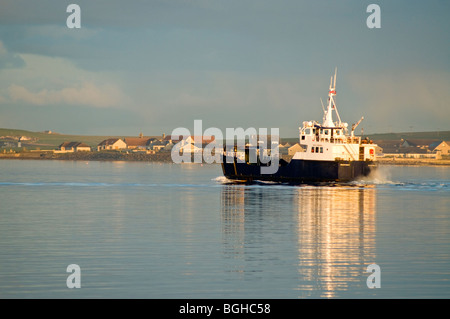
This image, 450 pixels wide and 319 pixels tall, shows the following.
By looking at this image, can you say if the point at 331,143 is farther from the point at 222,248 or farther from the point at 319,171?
the point at 222,248

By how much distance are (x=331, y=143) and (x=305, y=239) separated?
37236 mm

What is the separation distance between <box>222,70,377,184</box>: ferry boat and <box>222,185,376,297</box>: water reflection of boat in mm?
15610

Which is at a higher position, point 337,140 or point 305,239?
point 337,140

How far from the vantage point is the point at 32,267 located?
19219 millimetres

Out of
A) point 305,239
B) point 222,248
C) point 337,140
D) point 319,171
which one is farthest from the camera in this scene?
point 337,140

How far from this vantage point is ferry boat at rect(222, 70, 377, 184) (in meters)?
61.1

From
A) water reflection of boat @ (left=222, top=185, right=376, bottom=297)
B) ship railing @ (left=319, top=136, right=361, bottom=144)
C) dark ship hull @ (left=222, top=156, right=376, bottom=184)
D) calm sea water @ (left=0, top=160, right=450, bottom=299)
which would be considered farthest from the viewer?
ship railing @ (left=319, top=136, right=361, bottom=144)

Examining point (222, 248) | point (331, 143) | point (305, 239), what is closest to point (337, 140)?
point (331, 143)

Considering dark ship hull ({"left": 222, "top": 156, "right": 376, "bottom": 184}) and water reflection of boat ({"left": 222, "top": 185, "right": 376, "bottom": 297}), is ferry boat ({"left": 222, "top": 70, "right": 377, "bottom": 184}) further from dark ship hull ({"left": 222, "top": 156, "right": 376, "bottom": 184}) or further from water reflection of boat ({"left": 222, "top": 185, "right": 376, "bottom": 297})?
water reflection of boat ({"left": 222, "top": 185, "right": 376, "bottom": 297})

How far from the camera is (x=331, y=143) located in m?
61.9

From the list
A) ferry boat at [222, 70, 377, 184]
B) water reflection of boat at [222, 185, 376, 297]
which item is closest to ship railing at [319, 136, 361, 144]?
ferry boat at [222, 70, 377, 184]

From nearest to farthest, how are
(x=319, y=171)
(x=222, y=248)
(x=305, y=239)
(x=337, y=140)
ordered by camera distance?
(x=222, y=248) → (x=305, y=239) → (x=319, y=171) → (x=337, y=140)
